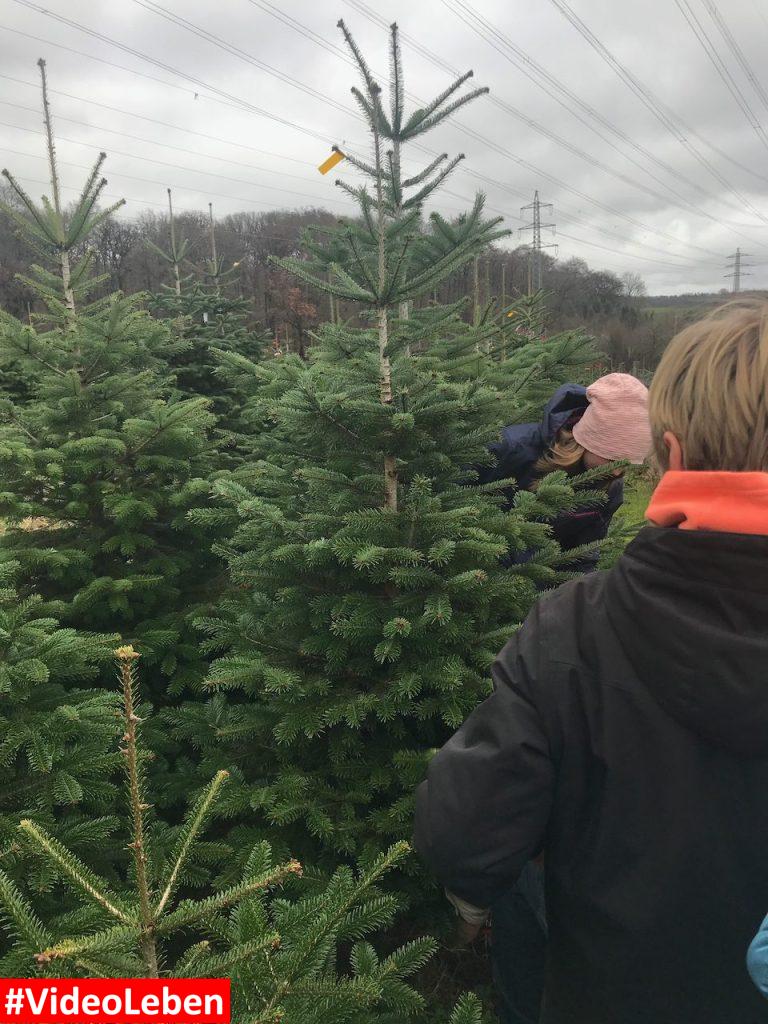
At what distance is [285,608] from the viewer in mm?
2727

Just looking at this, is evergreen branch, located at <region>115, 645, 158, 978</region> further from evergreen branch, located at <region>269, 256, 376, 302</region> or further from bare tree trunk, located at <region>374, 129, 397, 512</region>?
evergreen branch, located at <region>269, 256, 376, 302</region>

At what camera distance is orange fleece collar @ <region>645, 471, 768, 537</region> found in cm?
96

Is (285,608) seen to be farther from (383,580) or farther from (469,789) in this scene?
(469,789)

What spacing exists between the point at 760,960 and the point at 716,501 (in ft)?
2.19

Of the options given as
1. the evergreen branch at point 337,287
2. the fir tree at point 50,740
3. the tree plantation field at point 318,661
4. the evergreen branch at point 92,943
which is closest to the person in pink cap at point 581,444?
the tree plantation field at point 318,661

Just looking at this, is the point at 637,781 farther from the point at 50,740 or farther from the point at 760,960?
the point at 50,740

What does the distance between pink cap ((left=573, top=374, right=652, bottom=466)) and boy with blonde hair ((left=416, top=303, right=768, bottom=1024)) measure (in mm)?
1548

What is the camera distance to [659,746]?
109 cm

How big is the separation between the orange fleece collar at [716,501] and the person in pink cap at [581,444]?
157 cm

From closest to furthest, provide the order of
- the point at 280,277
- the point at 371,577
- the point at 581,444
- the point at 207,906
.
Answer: the point at 207,906 < the point at 371,577 < the point at 581,444 < the point at 280,277

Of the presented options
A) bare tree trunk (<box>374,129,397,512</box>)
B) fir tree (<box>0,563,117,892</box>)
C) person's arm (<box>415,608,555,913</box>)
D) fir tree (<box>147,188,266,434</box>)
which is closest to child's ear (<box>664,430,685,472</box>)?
person's arm (<box>415,608,555,913</box>)

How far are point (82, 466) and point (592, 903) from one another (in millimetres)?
3465

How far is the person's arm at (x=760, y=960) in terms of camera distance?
2.98ft

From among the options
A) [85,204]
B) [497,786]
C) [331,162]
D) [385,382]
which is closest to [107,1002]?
[497,786]
